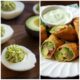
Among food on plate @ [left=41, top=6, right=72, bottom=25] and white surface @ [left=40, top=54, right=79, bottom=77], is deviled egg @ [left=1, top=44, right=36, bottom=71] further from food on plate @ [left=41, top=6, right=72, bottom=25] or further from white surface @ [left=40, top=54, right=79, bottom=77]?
food on plate @ [left=41, top=6, right=72, bottom=25]

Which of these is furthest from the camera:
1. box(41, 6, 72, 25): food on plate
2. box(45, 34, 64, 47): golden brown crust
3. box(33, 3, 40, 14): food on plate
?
box(33, 3, 40, 14): food on plate

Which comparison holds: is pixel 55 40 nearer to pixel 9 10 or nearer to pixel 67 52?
pixel 67 52

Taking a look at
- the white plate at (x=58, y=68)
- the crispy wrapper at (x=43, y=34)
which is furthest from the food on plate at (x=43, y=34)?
the white plate at (x=58, y=68)

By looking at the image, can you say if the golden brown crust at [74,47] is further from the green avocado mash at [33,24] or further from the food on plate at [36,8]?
the food on plate at [36,8]

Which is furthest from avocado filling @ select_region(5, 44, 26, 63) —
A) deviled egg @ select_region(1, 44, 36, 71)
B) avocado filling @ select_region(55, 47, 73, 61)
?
avocado filling @ select_region(55, 47, 73, 61)

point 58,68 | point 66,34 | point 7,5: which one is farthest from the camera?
point 7,5

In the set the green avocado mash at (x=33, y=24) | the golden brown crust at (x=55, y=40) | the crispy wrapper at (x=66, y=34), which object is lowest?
the golden brown crust at (x=55, y=40)

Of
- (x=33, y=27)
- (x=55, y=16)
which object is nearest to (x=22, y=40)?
(x=33, y=27)
